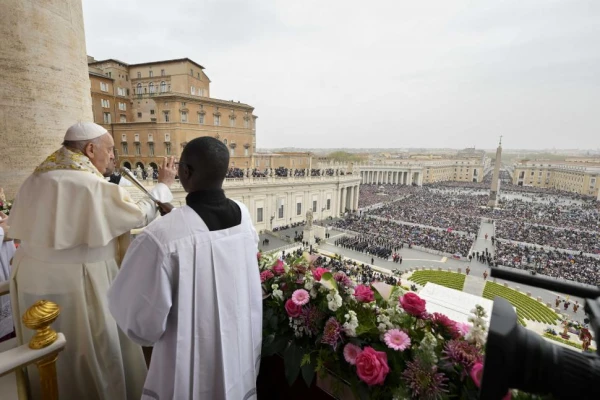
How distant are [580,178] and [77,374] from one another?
73.5 meters

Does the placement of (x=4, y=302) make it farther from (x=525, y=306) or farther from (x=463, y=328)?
(x=525, y=306)

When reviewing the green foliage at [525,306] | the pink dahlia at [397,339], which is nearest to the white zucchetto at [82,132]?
the pink dahlia at [397,339]

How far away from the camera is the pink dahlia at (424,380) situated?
1.42 m

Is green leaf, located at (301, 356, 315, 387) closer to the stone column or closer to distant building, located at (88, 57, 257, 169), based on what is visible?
the stone column

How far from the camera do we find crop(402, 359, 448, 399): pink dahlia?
1.42 meters

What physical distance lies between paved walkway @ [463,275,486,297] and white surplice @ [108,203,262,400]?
556 inches

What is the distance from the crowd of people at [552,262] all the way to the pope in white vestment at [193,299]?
18.6 meters

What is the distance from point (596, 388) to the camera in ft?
1.96

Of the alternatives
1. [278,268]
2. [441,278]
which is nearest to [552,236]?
[441,278]

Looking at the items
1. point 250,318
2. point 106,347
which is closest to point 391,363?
point 250,318

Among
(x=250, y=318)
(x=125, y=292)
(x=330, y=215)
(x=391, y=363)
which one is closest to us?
(x=125, y=292)

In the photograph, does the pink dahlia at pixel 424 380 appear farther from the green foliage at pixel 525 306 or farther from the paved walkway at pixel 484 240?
the paved walkway at pixel 484 240

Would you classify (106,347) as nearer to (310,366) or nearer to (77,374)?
(77,374)

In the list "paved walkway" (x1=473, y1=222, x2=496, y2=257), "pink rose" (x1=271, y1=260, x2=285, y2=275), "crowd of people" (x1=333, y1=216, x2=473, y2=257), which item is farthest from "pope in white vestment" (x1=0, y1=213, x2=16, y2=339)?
"paved walkway" (x1=473, y1=222, x2=496, y2=257)
